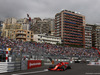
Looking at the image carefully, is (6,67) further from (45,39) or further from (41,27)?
(41,27)

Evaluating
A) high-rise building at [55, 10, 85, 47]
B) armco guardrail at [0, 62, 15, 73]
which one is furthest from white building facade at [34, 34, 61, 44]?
armco guardrail at [0, 62, 15, 73]

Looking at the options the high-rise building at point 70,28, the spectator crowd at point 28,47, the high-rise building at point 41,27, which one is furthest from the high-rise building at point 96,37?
the spectator crowd at point 28,47

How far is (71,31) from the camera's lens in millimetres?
99875

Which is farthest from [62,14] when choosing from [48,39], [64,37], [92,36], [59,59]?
[59,59]

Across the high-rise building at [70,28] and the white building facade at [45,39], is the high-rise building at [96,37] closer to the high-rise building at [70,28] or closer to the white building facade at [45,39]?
the high-rise building at [70,28]

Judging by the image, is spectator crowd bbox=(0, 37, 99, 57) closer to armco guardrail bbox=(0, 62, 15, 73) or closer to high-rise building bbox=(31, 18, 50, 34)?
armco guardrail bbox=(0, 62, 15, 73)

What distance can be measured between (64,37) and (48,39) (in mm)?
13331

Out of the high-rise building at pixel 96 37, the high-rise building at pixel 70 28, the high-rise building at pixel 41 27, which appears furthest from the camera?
the high-rise building at pixel 41 27

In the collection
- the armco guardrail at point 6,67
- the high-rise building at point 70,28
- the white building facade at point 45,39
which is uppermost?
the high-rise building at point 70,28

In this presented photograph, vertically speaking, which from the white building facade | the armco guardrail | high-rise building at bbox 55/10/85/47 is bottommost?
the armco guardrail

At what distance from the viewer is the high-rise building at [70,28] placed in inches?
3762

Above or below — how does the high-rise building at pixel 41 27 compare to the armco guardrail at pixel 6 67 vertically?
above

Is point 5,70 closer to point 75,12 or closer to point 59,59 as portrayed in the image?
point 59,59

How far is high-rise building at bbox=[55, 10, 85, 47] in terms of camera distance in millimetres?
95562
